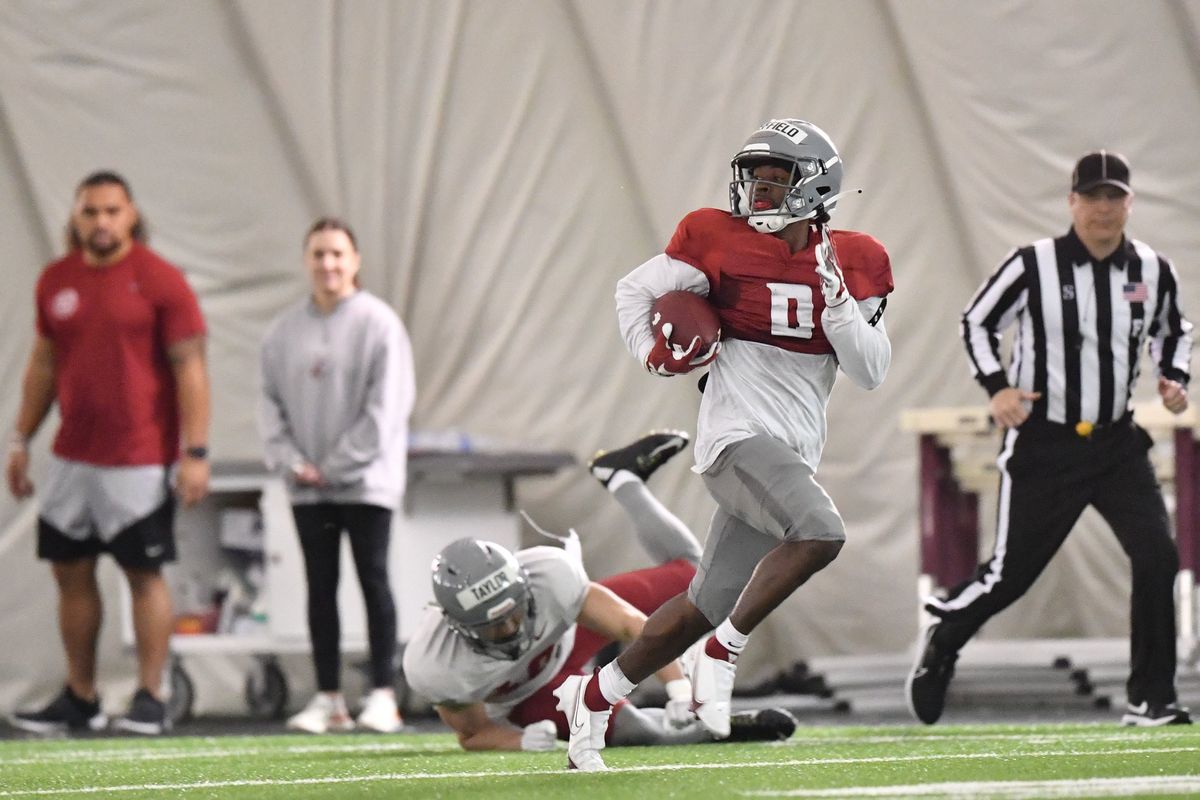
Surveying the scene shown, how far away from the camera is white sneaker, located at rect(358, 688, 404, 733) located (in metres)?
5.51

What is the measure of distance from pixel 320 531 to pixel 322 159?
1851mm

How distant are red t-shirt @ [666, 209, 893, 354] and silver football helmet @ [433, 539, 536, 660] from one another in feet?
2.52

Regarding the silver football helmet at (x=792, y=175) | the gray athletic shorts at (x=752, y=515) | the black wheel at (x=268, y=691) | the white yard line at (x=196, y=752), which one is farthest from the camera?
the black wheel at (x=268, y=691)

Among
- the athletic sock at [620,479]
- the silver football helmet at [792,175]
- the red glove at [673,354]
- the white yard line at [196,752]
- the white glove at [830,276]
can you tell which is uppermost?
the silver football helmet at [792,175]

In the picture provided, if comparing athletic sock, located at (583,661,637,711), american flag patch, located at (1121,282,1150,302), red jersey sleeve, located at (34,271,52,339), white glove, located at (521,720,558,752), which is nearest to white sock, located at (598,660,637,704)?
athletic sock, located at (583,661,637,711)

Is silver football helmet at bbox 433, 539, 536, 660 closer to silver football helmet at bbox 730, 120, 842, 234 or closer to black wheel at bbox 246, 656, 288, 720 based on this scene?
silver football helmet at bbox 730, 120, 842, 234

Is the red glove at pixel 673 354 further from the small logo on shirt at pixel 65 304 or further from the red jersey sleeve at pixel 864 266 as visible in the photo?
the small logo on shirt at pixel 65 304

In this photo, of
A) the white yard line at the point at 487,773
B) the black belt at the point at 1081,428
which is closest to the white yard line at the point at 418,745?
the white yard line at the point at 487,773

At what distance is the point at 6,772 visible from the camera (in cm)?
417

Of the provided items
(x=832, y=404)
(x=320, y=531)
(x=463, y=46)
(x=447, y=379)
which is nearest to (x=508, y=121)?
(x=463, y=46)

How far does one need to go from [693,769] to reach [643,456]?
149 cm

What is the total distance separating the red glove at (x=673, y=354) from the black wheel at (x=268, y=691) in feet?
11.9

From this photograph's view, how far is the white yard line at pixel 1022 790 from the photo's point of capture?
116 inches

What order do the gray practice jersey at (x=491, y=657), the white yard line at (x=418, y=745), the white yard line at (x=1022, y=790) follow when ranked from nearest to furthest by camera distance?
1. the white yard line at (x=1022, y=790)
2. the white yard line at (x=418, y=745)
3. the gray practice jersey at (x=491, y=657)
